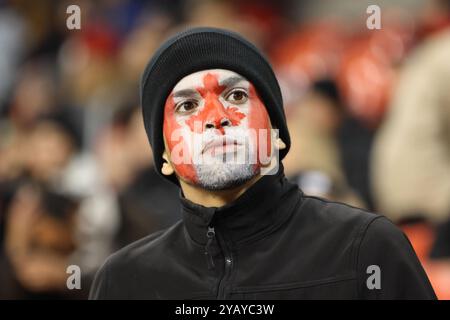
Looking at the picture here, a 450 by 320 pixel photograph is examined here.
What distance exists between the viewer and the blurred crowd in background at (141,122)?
5.94 metres

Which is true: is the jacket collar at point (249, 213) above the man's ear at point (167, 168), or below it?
below

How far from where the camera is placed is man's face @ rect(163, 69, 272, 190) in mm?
3277

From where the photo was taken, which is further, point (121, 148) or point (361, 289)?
point (121, 148)

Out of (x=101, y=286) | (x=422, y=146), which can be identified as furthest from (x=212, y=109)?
(x=422, y=146)

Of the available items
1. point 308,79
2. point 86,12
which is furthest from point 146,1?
point 308,79

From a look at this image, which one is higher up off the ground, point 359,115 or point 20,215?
point 359,115

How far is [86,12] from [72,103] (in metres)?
0.82

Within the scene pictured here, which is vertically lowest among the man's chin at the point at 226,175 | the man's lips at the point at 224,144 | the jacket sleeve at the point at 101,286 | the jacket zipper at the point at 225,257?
the jacket sleeve at the point at 101,286

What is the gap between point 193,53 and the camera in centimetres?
335

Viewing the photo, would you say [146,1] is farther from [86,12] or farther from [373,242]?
[373,242]

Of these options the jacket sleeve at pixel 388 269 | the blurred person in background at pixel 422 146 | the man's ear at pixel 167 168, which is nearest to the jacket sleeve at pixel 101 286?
the man's ear at pixel 167 168

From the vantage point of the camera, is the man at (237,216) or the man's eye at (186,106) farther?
the man's eye at (186,106)

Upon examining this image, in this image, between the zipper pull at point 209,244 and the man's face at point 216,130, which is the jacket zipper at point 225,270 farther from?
the man's face at point 216,130

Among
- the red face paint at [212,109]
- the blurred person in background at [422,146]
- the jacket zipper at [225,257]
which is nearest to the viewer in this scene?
the jacket zipper at [225,257]
